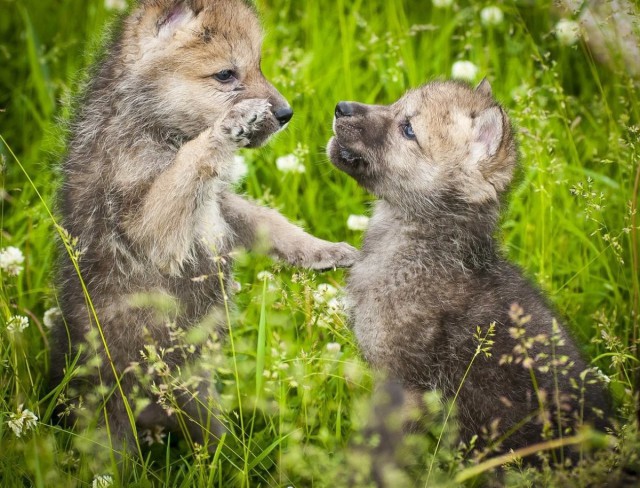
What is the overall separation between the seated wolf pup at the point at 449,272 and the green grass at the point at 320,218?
17 centimetres

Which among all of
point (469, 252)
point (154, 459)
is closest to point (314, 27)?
point (469, 252)

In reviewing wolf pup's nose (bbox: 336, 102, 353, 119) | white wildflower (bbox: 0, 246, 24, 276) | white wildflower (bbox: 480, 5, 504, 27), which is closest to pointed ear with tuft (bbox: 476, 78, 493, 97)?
wolf pup's nose (bbox: 336, 102, 353, 119)

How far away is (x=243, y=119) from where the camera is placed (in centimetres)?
342

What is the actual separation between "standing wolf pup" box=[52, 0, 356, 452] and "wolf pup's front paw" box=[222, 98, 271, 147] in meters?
0.05

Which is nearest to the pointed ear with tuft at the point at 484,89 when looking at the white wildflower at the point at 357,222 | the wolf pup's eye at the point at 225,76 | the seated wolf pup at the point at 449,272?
the seated wolf pup at the point at 449,272

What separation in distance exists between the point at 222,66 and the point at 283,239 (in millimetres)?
827

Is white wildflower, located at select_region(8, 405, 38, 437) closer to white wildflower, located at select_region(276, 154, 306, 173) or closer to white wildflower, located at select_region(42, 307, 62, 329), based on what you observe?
white wildflower, located at select_region(42, 307, 62, 329)

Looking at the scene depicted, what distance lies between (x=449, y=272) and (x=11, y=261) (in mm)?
1970

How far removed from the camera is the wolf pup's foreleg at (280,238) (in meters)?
3.88

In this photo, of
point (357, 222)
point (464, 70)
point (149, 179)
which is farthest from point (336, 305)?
Result: point (464, 70)

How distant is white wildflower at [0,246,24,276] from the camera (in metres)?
3.88

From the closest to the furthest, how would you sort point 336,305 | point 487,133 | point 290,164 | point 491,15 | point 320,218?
point 487,133 < point 336,305 < point 290,164 < point 320,218 < point 491,15

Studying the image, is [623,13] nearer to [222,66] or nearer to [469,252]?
[469,252]

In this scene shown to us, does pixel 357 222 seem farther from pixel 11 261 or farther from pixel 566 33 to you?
pixel 566 33
